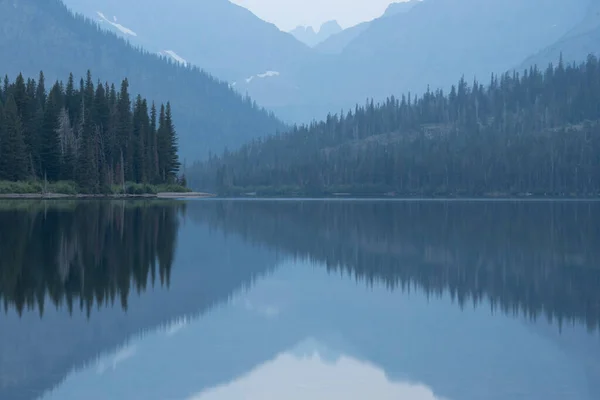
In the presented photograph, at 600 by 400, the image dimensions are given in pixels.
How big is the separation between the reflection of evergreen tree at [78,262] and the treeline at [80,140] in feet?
196

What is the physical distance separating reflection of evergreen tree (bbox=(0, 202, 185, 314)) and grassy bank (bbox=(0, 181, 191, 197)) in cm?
5565

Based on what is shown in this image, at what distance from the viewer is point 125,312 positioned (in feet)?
69.4

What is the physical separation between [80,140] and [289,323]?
101734 millimetres

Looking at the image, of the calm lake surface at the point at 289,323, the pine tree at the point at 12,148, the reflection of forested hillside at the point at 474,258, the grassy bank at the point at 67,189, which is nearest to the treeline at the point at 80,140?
the pine tree at the point at 12,148

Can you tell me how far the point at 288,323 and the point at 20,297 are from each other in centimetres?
762

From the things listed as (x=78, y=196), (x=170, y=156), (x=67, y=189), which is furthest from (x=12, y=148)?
(x=170, y=156)

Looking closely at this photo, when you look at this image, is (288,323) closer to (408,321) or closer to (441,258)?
(408,321)

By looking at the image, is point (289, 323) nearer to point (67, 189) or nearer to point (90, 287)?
point (90, 287)

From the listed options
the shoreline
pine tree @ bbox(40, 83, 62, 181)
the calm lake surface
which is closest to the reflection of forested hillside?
the calm lake surface

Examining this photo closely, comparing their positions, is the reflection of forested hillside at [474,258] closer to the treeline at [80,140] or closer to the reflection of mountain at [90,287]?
the reflection of mountain at [90,287]

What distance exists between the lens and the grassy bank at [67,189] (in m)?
102

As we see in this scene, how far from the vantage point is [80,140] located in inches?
4631

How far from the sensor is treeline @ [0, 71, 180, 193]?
346 feet

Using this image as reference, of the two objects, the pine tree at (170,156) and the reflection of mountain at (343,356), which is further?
the pine tree at (170,156)
